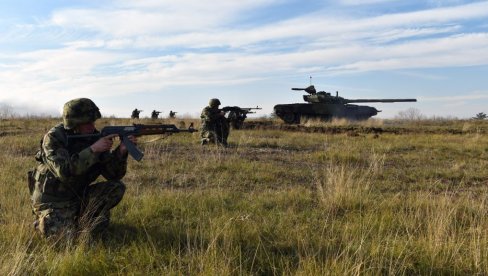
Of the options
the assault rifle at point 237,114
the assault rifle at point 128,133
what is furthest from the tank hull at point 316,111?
the assault rifle at point 128,133

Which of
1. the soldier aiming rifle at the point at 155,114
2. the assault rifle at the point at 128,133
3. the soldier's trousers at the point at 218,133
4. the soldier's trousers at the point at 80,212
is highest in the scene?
the soldier aiming rifle at the point at 155,114

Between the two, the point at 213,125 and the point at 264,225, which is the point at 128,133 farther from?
the point at 213,125

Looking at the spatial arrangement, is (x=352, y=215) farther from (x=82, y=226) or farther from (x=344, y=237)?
(x=82, y=226)

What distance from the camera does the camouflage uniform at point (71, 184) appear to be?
13.1 ft

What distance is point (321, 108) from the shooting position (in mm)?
27141

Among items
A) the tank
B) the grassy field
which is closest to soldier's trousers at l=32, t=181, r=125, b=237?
the grassy field

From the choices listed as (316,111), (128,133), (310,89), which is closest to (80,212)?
(128,133)

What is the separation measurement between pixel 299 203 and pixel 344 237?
165cm

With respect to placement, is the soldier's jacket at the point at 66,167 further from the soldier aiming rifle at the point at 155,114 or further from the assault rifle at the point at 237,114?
the soldier aiming rifle at the point at 155,114

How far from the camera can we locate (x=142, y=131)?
451 centimetres

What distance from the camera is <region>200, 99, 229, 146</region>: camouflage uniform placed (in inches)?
504

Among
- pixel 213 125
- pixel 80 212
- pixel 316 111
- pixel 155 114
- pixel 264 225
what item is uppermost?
pixel 316 111

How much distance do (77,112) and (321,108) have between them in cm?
2374

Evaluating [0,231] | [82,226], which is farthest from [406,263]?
[0,231]
